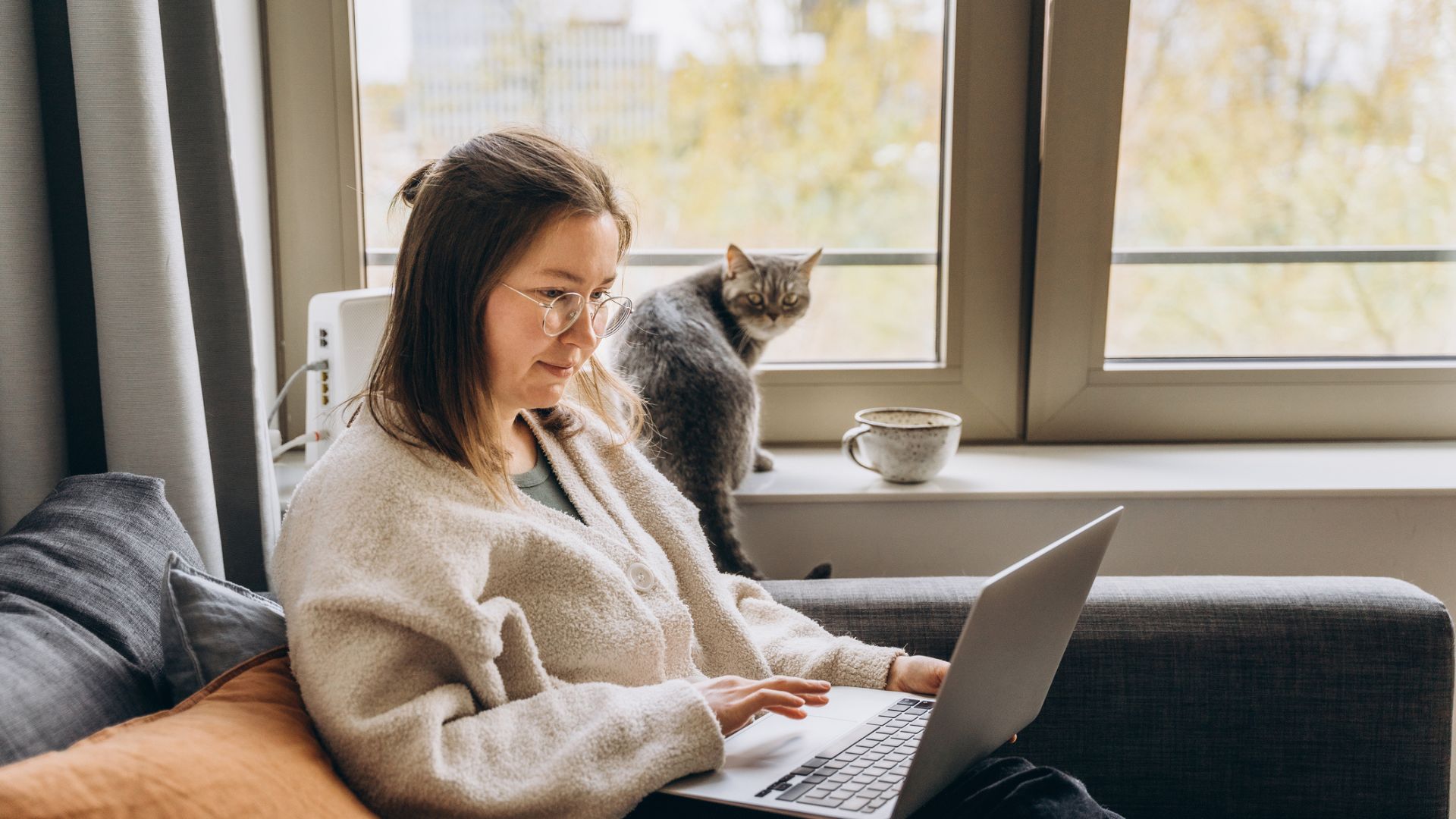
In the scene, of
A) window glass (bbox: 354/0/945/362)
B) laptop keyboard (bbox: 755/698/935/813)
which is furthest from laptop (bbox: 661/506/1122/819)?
window glass (bbox: 354/0/945/362)

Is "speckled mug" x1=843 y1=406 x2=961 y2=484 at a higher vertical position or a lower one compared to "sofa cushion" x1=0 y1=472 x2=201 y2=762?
lower

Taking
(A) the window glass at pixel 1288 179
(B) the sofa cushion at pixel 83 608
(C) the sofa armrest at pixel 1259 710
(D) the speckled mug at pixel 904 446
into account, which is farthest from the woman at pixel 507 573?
(A) the window glass at pixel 1288 179

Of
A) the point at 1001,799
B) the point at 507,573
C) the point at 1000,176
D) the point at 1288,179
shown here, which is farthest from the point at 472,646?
the point at 1288,179

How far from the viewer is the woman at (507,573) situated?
774 millimetres

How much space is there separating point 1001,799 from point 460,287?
66cm

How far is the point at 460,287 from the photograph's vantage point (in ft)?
3.06

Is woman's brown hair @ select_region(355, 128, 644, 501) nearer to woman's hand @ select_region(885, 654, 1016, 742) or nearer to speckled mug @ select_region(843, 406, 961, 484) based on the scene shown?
woman's hand @ select_region(885, 654, 1016, 742)

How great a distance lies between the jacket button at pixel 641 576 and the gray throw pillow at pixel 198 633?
0.33 metres

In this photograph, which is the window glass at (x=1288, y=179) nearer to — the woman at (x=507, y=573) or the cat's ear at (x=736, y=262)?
the cat's ear at (x=736, y=262)

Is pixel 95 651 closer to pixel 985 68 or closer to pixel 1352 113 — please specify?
pixel 985 68

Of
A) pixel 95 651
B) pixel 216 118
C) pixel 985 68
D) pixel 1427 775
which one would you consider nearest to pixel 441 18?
pixel 216 118

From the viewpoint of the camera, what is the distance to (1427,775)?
1261mm

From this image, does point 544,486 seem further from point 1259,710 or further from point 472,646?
point 1259,710

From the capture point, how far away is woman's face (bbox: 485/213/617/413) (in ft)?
3.10
